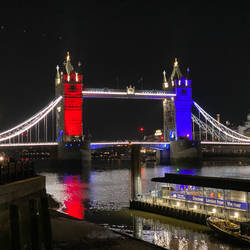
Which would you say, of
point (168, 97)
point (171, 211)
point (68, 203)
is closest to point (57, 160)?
point (168, 97)

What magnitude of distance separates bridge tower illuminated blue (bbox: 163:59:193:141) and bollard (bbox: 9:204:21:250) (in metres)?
82.4

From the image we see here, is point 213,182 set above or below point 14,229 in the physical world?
below

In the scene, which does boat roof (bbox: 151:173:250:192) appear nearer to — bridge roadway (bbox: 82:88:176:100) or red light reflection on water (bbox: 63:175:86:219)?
red light reflection on water (bbox: 63:175:86:219)

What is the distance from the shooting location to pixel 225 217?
1950 centimetres

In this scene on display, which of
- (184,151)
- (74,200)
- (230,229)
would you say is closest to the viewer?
(230,229)

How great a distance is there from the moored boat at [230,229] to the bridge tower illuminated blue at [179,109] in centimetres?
7319

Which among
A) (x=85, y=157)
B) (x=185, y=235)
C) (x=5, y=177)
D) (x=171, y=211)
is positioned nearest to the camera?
(x=5, y=177)

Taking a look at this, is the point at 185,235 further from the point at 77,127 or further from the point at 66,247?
the point at 77,127

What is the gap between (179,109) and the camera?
307 ft

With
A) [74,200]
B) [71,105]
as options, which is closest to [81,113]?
[71,105]

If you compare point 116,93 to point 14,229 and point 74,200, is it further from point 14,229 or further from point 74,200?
point 14,229

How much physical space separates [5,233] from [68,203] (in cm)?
1894

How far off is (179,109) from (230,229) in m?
76.2

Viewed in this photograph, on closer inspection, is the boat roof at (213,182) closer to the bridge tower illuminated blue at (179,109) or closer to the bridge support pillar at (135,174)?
the bridge support pillar at (135,174)
